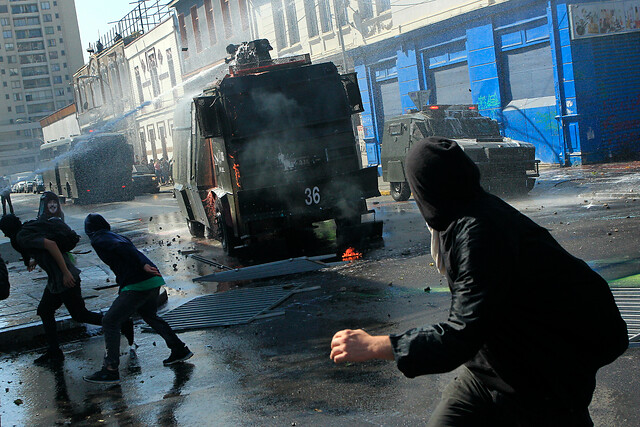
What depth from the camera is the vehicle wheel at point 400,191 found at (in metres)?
17.3

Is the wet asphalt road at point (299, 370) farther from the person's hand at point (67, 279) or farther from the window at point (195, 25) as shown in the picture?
the window at point (195, 25)

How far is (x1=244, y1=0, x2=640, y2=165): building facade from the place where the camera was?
20.4 metres

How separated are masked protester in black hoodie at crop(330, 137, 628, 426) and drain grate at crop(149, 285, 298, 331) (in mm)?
5394

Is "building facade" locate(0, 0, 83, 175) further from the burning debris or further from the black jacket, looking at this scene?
the black jacket

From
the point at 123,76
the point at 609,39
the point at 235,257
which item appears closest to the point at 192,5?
the point at 123,76

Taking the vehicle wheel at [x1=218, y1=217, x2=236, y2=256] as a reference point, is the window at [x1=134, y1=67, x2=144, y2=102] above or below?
above

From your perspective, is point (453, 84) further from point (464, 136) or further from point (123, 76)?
point (123, 76)

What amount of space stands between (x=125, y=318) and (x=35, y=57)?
436ft

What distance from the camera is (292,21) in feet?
105

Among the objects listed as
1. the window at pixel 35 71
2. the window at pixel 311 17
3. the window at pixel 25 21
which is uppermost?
the window at pixel 25 21

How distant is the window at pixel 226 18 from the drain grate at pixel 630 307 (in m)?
31.2

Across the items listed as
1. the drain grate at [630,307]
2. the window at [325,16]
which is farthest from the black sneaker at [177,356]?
the window at [325,16]

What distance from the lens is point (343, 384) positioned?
5090 mm

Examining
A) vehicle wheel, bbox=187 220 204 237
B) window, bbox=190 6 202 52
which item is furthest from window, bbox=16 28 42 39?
vehicle wheel, bbox=187 220 204 237
